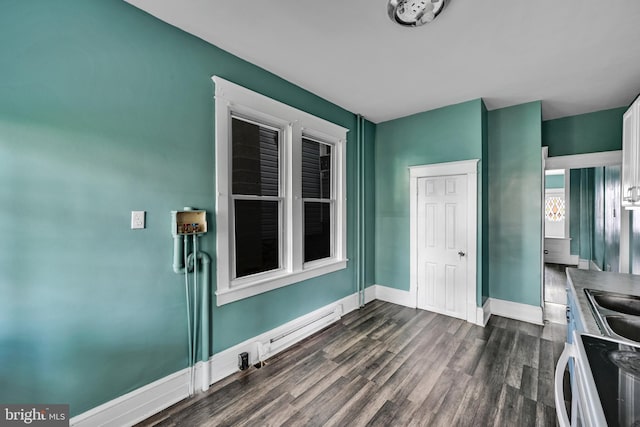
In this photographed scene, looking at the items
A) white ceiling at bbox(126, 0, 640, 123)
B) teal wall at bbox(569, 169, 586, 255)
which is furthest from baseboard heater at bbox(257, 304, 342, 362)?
teal wall at bbox(569, 169, 586, 255)

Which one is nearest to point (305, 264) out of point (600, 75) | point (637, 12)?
point (637, 12)

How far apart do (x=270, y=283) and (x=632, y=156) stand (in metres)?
3.46

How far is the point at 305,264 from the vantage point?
3.15 metres

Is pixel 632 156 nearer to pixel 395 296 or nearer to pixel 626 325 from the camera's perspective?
pixel 626 325

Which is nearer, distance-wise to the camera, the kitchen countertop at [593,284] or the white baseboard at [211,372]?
the kitchen countertop at [593,284]

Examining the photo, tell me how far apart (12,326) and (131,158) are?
1134mm

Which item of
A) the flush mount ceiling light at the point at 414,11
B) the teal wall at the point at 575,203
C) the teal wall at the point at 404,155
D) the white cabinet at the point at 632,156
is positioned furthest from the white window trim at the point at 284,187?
the teal wall at the point at 575,203

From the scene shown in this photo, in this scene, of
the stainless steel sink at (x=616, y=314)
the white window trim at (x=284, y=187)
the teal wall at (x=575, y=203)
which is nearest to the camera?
the stainless steel sink at (x=616, y=314)

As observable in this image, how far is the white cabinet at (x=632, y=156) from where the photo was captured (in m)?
1.98

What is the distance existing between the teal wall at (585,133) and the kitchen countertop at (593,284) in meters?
2.39

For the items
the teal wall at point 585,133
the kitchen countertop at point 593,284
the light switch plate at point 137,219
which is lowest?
the kitchen countertop at point 593,284

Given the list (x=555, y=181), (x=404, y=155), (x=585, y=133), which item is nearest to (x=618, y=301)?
(x=404, y=155)

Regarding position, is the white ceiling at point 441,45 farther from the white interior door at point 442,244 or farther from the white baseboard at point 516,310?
the white baseboard at point 516,310

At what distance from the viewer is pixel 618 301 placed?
1.71 meters
